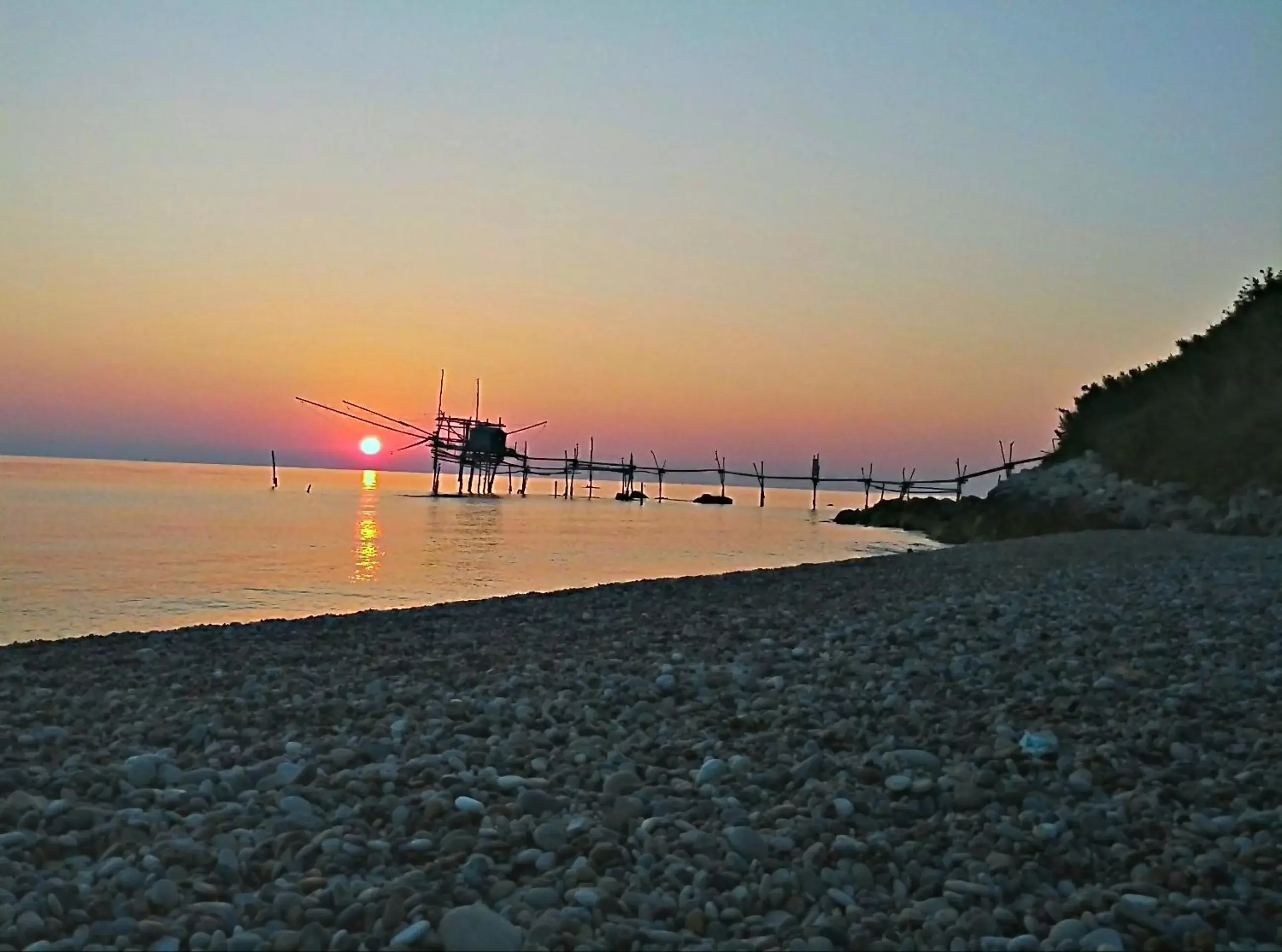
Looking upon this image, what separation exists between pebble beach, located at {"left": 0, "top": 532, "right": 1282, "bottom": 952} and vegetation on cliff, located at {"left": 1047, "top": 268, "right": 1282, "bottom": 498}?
1851 centimetres

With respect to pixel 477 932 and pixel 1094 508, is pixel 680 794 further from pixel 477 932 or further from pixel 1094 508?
pixel 1094 508

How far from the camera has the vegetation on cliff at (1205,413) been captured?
24297 millimetres

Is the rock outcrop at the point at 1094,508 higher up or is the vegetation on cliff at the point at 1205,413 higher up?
the vegetation on cliff at the point at 1205,413

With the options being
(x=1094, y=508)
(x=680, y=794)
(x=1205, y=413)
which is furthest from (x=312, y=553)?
(x=680, y=794)

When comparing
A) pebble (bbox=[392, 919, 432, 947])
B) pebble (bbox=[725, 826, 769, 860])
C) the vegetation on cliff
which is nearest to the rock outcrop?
the vegetation on cliff

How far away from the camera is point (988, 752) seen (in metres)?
4.77

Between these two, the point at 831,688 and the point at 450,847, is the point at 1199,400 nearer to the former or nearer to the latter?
the point at 831,688

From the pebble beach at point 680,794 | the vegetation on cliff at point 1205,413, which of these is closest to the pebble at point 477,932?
the pebble beach at point 680,794

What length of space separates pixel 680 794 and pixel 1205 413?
95.4 ft

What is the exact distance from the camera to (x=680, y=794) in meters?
4.42

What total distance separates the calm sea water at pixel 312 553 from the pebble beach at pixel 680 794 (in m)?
10.4

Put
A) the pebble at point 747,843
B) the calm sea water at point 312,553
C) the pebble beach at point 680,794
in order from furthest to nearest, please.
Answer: the calm sea water at point 312,553
the pebble at point 747,843
the pebble beach at point 680,794

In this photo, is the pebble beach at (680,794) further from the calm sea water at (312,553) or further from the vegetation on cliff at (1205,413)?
the vegetation on cliff at (1205,413)

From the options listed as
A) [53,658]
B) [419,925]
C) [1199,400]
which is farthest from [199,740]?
[1199,400]
